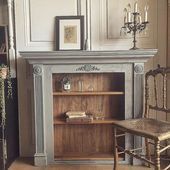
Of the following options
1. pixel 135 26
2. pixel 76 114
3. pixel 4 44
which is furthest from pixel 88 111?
pixel 4 44

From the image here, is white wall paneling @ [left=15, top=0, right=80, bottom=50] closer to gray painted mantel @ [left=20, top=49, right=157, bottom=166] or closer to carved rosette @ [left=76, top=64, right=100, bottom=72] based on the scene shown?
gray painted mantel @ [left=20, top=49, right=157, bottom=166]

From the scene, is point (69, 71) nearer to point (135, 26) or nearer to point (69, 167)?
point (135, 26)

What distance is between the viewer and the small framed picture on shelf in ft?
9.83

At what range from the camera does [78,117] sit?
2.86 meters

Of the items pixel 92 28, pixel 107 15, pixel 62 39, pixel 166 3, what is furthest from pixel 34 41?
pixel 166 3

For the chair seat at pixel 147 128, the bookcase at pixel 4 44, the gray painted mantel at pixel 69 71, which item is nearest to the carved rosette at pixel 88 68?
the gray painted mantel at pixel 69 71

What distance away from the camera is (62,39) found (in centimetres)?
300

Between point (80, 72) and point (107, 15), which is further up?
point (107, 15)

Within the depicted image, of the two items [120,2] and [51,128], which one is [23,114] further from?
[120,2]

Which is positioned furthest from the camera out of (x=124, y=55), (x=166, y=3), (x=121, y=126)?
(x=166, y=3)

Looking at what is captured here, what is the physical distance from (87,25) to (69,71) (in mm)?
578

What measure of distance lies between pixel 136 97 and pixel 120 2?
1025mm

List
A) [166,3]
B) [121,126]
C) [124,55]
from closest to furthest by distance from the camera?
[121,126]
[124,55]
[166,3]

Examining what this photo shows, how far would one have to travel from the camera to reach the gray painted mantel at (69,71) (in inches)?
106
